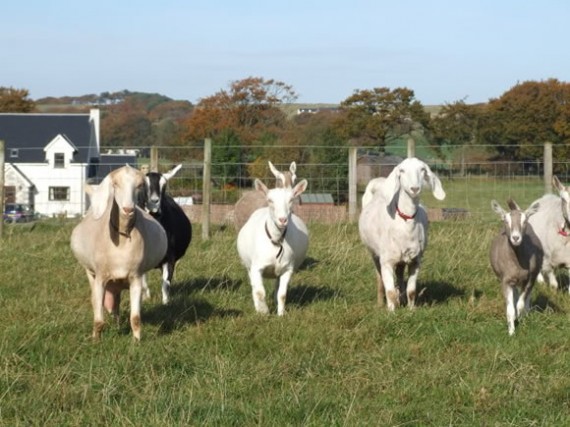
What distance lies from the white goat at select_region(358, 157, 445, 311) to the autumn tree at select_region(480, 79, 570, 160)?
29.9m

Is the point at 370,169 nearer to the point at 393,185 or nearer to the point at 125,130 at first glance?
the point at 393,185

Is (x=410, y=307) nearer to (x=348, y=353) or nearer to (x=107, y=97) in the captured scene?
(x=348, y=353)

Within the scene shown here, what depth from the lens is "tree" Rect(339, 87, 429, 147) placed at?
45688 millimetres

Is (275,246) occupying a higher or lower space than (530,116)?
lower

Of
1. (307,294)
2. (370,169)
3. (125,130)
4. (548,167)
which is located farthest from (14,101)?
(307,294)

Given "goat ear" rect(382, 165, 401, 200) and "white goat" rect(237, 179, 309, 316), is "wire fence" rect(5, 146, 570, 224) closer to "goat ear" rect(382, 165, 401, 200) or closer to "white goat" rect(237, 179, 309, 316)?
"goat ear" rect(382, 165, 401, 200)

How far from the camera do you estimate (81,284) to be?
11023 millimetres

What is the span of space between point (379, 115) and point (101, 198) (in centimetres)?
4167

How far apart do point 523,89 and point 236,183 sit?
37.8m

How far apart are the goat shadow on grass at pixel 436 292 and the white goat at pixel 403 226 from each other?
0.35 m

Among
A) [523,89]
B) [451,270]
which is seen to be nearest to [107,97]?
[523,89]

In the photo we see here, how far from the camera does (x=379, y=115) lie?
49219mm

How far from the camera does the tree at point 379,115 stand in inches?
1799

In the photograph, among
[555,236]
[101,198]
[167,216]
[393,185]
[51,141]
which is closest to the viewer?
[101,198]
